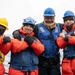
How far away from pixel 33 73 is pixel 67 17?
1.93m

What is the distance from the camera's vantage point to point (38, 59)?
8125 millimetres

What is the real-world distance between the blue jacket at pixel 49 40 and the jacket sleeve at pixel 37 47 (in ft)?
1.35

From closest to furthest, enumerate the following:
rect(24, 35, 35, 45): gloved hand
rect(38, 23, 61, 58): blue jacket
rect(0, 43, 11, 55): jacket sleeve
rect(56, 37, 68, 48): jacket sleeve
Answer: rect(0, 43, 11, 55): jacket sleeve < rect(24, 35, 35, 45): gloved hand < rect(56, 37, 68, 48): jacket sleeve < rect(38, 23, 61, 58): blue jacket

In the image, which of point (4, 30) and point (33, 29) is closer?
point (4, 30)

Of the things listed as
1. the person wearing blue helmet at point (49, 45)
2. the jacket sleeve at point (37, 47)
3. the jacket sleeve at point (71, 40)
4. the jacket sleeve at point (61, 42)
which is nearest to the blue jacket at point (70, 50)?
the jacket sleeve at point (61, 42)

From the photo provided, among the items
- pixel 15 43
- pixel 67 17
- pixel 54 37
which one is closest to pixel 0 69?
pixel 15 43

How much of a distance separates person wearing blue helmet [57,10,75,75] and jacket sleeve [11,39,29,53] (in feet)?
3.56

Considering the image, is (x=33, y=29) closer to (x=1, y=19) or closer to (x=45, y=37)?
(x=45, y=37)

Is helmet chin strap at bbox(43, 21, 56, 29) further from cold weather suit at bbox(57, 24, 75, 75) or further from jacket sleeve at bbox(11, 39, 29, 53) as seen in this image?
jacket sleeve at bbox(11, 39, 29, 53)

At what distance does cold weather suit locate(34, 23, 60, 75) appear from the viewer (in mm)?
8133

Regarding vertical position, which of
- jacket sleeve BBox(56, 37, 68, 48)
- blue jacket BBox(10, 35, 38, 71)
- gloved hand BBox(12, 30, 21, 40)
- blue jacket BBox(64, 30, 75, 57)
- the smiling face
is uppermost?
the smiling face

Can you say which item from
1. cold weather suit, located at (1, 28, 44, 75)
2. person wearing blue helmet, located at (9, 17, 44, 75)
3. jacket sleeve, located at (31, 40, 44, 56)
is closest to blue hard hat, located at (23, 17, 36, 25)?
person wearing blue helmet, located at (9, 17, 44, 75)

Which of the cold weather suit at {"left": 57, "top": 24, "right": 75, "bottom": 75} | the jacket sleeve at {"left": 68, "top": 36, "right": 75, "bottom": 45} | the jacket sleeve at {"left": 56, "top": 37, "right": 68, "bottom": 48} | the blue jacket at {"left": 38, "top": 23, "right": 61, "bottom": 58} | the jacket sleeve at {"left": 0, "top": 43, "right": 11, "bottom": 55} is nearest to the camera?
the jacket sleeve at {"left": 0, "top": 43, "right": 11, "bottom": 55}

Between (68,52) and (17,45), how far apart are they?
154 centimetres
